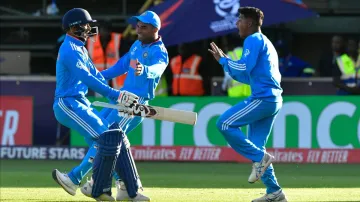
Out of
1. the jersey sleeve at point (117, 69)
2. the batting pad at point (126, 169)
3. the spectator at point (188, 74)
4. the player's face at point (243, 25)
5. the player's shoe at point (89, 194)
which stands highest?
the player's face at point (243, 25)

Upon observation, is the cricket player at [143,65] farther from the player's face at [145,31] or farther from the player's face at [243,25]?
the player's face at [243,25]

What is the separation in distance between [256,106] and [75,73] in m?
2.12

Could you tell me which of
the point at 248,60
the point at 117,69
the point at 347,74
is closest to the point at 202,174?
the point at 117,69

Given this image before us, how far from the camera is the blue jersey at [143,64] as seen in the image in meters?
12.8

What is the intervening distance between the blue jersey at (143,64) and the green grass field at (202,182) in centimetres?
136

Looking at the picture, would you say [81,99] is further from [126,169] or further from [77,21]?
[126,169]

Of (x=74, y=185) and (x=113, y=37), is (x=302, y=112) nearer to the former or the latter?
(x=113, y=37)

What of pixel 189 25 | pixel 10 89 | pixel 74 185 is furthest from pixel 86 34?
pixel 10 89

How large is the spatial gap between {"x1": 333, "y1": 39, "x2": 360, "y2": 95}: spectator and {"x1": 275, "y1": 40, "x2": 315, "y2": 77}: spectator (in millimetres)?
938

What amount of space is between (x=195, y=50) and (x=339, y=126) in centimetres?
345

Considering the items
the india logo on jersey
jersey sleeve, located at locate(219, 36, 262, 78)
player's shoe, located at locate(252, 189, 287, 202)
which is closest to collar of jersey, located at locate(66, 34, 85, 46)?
the india logo on jersey

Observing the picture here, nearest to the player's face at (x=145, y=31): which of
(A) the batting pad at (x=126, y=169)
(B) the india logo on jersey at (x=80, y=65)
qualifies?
(B) the india logo on jersey at (x=80, y=65)

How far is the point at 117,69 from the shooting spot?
13.0 meters

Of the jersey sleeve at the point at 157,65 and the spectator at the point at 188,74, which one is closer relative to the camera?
the jersey sleeve at the point at 157,65
